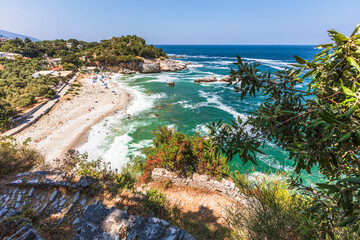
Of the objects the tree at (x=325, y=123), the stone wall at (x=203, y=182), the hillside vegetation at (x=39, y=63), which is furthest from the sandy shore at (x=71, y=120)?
the tree at (x=325, y=123)

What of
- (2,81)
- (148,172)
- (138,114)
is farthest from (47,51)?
(148,172)

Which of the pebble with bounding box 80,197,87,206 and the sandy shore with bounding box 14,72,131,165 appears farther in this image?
the sandy shore with bounding box 14,72,131,165

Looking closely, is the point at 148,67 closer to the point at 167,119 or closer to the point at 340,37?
the point at 167,119

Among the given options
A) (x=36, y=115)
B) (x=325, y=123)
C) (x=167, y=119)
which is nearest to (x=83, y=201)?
(x=325, y=123)

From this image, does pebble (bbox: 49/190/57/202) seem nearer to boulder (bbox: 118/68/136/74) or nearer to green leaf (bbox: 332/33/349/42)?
green leaf (bbox: 332/33/349/42)

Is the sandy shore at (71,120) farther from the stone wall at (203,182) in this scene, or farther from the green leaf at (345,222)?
the green leaf at (345,222)

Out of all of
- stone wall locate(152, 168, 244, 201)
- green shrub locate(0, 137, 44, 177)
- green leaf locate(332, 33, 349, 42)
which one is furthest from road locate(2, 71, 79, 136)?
green leaf locate(332, 33, 349, 42)
